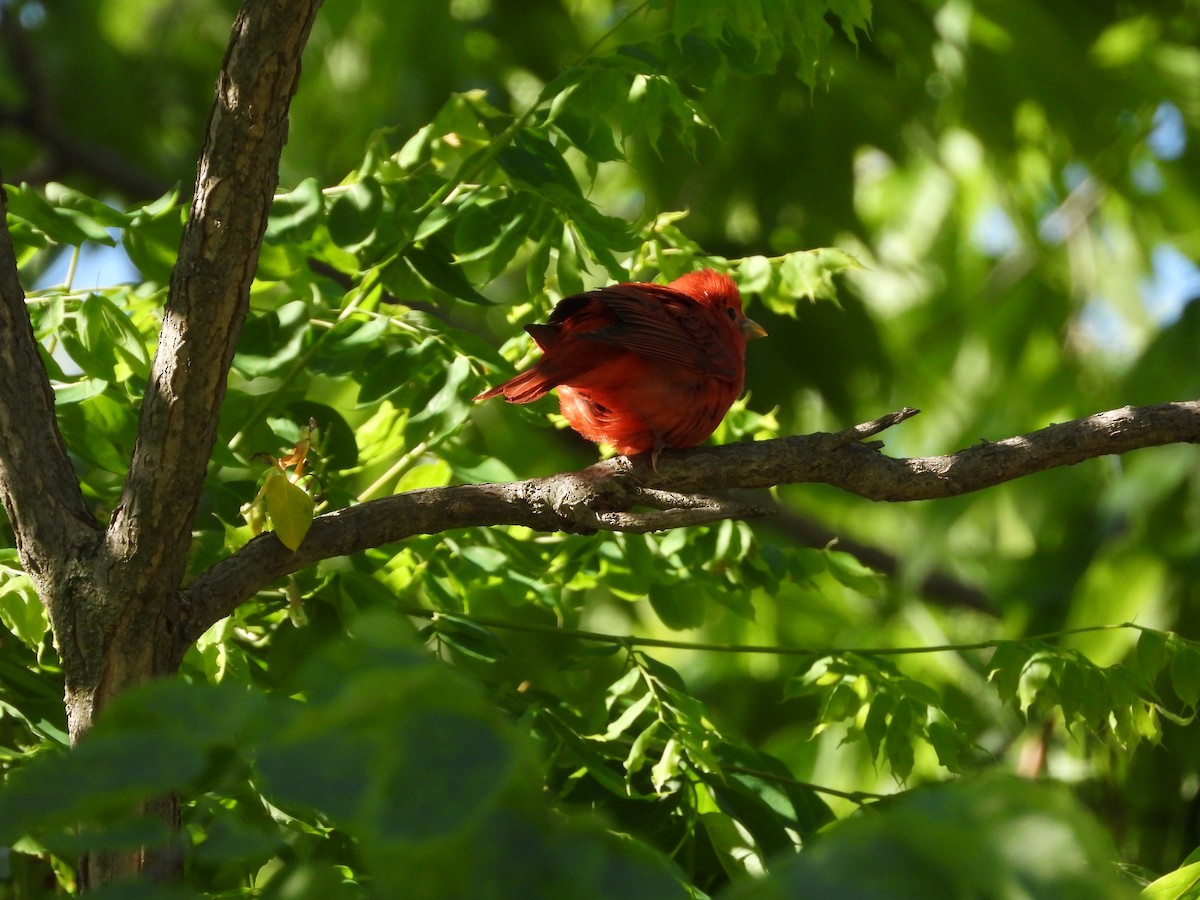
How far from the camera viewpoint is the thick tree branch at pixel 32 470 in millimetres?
2098

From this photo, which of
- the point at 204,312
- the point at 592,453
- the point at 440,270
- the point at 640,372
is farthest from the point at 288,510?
the point at 592,453

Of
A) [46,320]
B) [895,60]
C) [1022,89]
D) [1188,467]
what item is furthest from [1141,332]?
[46,320]

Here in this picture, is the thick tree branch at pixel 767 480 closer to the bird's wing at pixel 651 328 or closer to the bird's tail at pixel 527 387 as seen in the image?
the bird's tail at pixel 527 387

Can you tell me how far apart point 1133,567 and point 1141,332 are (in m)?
3.50

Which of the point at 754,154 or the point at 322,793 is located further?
the point at 754,154

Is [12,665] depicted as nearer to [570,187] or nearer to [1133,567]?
[570,187]

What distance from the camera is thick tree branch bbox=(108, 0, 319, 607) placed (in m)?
2.05

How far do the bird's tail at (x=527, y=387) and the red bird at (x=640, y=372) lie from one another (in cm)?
10

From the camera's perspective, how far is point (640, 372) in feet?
11.0

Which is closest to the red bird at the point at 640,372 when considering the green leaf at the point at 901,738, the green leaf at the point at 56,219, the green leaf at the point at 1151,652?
the green leaf at the point at 901,738

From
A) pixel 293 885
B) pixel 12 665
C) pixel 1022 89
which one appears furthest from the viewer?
pixel 1022 89

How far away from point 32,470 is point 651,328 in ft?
5.61

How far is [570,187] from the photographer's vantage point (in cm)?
262

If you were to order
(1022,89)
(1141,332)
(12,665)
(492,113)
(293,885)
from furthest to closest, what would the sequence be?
1. (1141,332)
2. (1022,89)
3. (492,113)
4. (12,665)
5. (293,885)
